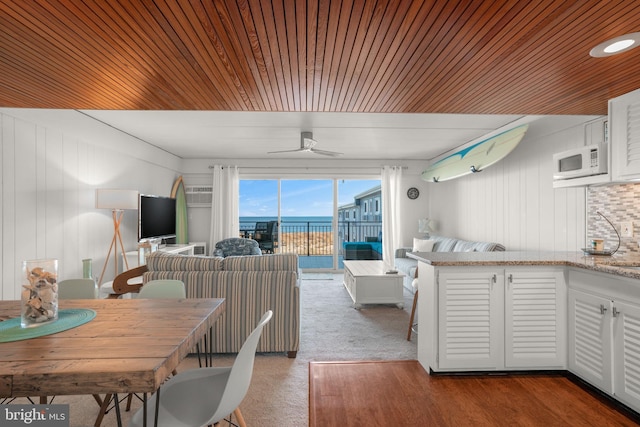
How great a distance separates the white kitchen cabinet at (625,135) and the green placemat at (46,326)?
3458mm

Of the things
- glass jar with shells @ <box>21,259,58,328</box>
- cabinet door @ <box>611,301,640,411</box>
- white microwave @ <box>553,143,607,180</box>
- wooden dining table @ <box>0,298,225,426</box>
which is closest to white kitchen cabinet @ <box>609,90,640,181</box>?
white microwave @ <box>553,143,607,180</box>

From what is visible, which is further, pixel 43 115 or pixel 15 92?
pixel 43 115

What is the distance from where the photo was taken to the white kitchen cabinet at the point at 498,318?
2.47m

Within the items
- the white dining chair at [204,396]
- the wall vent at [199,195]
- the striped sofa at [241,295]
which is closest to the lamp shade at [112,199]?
the striped sofa at [241,295]

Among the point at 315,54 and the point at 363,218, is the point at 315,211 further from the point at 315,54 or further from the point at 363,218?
the point at 315,54

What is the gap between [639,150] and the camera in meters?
2.30

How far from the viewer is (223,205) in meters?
6.80

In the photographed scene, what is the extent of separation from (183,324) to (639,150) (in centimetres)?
303

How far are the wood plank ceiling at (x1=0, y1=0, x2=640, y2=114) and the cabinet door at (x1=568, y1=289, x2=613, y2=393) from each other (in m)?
1.50

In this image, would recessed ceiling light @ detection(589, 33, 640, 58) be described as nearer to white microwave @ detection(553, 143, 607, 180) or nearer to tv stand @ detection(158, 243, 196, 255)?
white microwave @ detection(553, 143, 607, 180)

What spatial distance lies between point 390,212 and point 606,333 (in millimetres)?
4827

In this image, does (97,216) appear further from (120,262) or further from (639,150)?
(639,150)

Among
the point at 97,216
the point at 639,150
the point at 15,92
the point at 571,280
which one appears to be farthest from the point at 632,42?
the point at 97,216

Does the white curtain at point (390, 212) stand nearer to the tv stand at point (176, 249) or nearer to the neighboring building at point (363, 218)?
the neighboring building at point (363, 218)
